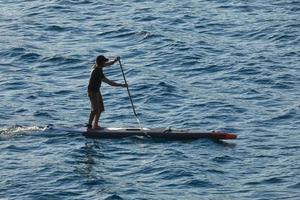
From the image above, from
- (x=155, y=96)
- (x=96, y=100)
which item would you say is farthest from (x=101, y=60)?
(x=155, y=96)

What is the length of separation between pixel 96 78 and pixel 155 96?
6.44 meters

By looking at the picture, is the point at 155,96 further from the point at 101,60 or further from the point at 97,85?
the point at 101,60

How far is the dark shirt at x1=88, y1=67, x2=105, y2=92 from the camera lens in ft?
100

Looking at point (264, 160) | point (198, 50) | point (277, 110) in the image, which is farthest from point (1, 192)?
point (198, 50)

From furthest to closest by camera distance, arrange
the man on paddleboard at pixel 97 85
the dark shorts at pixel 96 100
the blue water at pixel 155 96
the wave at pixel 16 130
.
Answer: the wave at pixel 16 130 → the dark shorts at pixel 96 100 → the man on paddleboard at pixel 97 85 → the blue water at pixel 155 96

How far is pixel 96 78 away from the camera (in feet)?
101

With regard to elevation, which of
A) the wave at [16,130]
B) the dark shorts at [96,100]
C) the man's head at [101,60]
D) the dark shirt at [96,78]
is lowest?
the wave at [16,130]

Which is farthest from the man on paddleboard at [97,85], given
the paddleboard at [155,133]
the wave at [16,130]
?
the wave at [16,130]

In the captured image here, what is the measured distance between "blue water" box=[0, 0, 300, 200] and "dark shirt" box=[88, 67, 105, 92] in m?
1.80

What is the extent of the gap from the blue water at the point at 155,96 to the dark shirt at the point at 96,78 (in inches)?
70.7

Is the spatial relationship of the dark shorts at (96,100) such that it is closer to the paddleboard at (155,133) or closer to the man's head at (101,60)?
the paddleboard at (155,133)

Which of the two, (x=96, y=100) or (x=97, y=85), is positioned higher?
(x=97, y=85)

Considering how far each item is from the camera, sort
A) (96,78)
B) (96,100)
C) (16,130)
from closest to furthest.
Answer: (96,78) < (96,100) < (16,130)

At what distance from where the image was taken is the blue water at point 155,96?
27.4 meters
